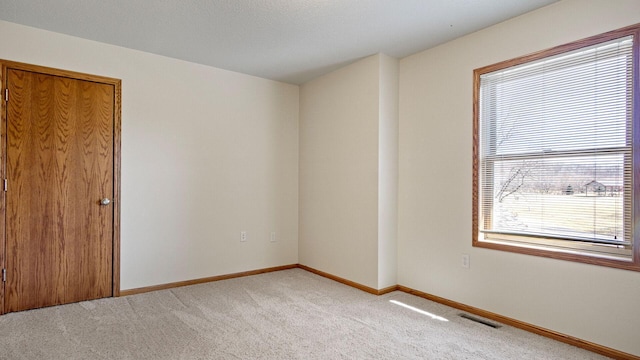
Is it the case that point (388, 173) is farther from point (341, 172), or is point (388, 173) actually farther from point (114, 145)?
point (114, 145)

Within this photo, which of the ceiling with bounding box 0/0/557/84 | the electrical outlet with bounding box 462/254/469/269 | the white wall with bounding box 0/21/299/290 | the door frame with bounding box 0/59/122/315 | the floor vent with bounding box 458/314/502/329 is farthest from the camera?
the white wall with bounding box 0/21/299/290

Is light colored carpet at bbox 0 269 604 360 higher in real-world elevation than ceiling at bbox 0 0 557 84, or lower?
lower

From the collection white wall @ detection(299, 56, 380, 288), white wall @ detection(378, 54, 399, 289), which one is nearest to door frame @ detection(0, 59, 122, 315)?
white wall @ detection(299, 56, 380, 288)

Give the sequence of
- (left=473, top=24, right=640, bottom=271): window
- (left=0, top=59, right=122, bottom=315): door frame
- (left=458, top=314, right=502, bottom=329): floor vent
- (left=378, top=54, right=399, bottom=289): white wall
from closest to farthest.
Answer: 1. (left=473, top=24, right=640, bottom=271): window
2. (left=458, top=314, right=502, bottom=329): floor vent
3. (left=0, top=59, right=122, bottom=315): door frame
4. (left=378, top=54, right=399, bottom=289): white wall

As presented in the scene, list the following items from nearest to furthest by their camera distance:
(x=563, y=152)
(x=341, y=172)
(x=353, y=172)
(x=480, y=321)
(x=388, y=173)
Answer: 1. (x=563, y=152)
2. (x=480, y=321)
3. (x=388, y=173)
4. (x=353, y=172)
5. (x=341, y=172)

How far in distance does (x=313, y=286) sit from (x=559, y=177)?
97.3 inches

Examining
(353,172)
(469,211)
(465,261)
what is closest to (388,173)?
(353,172)

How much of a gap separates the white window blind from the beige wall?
0.92 metres

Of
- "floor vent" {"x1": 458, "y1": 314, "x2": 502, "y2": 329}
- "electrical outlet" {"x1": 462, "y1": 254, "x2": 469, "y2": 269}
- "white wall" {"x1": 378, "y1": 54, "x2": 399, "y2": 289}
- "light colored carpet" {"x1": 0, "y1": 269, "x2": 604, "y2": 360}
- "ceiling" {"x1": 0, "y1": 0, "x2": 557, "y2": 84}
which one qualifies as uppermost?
"ceiling" {"x1": 0, "y1": 0, "x2": 557, "y2": 84}

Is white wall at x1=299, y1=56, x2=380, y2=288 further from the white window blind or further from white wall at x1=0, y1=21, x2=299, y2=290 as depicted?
the white window blind

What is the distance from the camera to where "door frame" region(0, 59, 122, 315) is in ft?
9.38

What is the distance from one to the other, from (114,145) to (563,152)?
3828mm

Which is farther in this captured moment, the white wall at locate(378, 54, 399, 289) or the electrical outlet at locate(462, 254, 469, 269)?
the white wall at locate(378, 54, 399, 289)

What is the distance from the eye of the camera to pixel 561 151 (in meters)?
2.54
